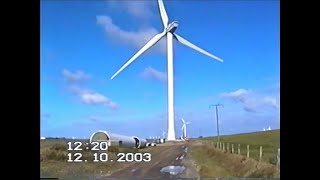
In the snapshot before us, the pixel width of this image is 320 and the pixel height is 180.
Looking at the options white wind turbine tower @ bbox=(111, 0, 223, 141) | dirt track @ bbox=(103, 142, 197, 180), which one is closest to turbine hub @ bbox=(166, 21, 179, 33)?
white wind turbine tower @ bbox=(111, 0, 223, 141)

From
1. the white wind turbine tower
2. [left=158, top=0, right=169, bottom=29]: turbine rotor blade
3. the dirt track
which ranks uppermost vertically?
[left=158, top=0, right=169, bottom=29]: turbine rotor blade

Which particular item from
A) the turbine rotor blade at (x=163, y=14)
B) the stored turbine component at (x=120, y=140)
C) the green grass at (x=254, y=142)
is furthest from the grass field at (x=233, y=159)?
the turbine rotor blade at (x=163, y=14)

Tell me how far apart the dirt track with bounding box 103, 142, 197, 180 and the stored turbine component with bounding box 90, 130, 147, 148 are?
0.06m

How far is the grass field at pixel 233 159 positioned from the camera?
2.62 meters

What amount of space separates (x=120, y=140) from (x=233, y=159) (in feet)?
2.56

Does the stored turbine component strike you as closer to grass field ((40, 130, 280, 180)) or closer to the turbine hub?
grass field ((40, 130, 280, 180))

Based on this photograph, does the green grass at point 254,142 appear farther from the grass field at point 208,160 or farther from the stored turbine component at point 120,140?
the stored turbine component at point 120,140

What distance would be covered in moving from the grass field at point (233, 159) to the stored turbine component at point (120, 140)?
18.1 inches

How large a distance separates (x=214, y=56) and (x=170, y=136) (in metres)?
0.53

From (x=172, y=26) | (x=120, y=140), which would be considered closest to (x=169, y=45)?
(x=172, y=26)

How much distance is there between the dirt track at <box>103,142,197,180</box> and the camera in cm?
→ 242

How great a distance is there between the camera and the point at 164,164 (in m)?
2.60
